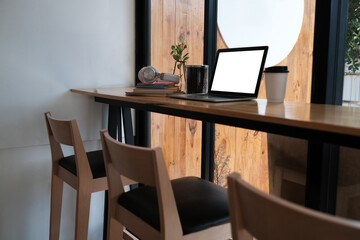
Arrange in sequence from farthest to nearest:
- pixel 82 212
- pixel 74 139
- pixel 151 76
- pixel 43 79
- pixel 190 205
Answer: pixel 43 79, pixel 151 76, pixel 82 212, pixel 74 139, pixel 190 205

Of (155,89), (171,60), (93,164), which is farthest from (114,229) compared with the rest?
(171,60)

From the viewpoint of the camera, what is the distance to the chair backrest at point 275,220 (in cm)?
51

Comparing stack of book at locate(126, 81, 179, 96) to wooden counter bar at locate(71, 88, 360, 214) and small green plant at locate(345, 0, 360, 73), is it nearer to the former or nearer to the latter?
wooden counter bar at locate(71, 88, 360, 214)

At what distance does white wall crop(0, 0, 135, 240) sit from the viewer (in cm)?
197

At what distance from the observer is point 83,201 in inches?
62.3

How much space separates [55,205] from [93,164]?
435mm

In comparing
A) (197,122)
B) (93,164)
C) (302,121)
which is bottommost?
(93,164)

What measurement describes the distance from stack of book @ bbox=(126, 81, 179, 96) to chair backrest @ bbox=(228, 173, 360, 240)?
3.24 ft

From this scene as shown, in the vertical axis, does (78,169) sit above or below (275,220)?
below

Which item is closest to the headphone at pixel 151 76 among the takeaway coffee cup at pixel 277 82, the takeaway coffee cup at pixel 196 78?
the takeaway coffee cup at pixel 196 78

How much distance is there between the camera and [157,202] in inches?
45.3

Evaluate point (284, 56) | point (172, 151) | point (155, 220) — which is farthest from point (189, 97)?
point (172, 151)

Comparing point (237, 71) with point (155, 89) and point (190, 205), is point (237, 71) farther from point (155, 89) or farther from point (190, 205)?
point (190, 205)

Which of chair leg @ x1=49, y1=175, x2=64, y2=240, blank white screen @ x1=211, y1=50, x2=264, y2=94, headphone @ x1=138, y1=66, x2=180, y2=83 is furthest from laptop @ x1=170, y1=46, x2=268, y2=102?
chair leg @ x1=49, y1=175, x2=64, y2=240
